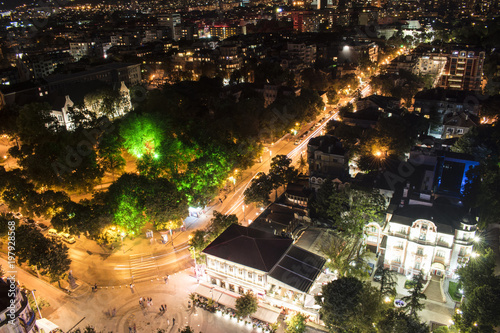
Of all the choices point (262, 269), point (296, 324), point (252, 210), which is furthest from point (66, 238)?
point (296, 324)

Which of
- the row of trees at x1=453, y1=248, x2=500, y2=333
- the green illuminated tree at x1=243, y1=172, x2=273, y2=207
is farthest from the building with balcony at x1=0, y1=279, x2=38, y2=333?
the row of trees at x1=453, y1=248, x2=500, y2=333

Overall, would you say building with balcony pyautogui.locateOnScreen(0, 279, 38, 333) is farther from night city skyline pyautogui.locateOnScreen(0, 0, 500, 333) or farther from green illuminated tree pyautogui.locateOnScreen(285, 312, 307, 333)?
green illuminated tree pyautogui.locateOnScreen(285, 312, 307, 333)

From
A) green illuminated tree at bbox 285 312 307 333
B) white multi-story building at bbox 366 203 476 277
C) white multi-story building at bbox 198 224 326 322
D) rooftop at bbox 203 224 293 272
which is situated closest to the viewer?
green illuminated tree at bbox 285 312 307 333

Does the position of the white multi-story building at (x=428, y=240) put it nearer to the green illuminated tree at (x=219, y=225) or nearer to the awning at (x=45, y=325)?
the green illuminated tree at (x=219, y=225)

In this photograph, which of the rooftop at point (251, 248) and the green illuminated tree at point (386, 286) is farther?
the rooftop at point (251, 248)

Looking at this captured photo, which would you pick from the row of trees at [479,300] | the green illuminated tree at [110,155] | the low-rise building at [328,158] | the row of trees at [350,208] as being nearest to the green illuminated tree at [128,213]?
the green illuminated tree at [110,155]

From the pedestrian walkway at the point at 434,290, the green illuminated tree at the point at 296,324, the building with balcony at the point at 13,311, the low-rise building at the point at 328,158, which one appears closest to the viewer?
the building with balcony at the point at 13,311

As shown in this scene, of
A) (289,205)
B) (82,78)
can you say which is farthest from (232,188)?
(82,78)
